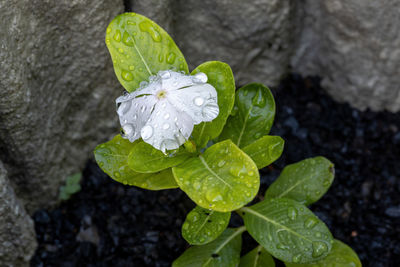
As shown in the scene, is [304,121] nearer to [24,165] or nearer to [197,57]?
[197,57]

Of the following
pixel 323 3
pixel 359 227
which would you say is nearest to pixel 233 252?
pixel 359 227

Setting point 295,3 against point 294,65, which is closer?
point 295,3

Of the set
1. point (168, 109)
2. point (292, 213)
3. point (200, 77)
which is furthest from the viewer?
point (292, 213)

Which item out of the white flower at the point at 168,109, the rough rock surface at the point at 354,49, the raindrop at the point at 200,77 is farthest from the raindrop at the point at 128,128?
the rough rock surface at the point at 354,49

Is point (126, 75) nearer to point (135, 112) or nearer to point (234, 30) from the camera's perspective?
point (135, 112)

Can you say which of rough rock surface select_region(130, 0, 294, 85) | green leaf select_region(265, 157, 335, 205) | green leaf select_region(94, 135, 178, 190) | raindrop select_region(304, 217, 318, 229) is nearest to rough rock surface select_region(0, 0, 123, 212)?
rough rock surface select_region(130, 0, 294, 85)

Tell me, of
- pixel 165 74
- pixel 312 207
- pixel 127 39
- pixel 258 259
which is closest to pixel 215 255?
pixel 258 259
